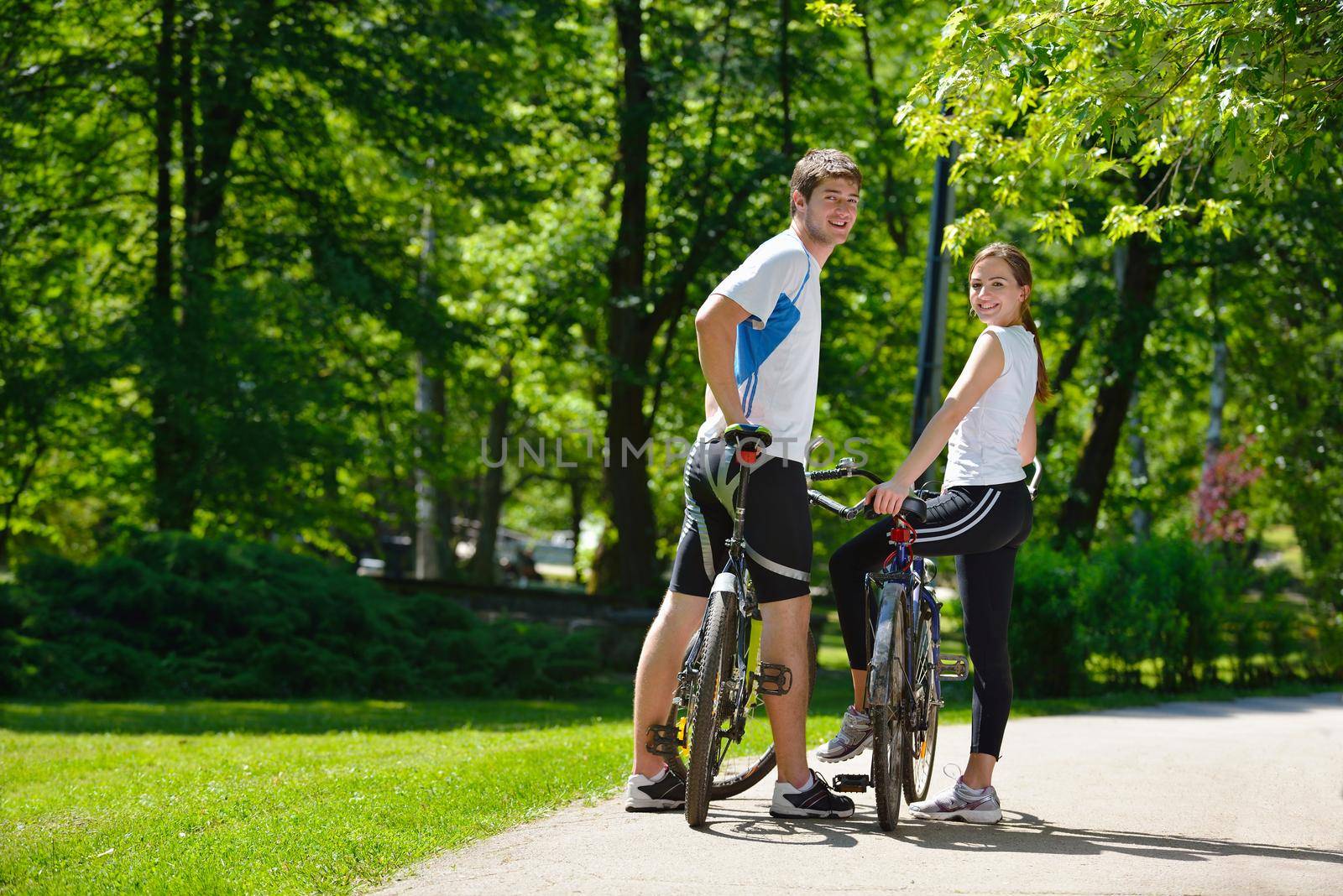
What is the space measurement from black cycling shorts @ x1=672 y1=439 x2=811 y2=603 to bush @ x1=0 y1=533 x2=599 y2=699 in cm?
806

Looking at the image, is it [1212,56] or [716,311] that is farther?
[1212,56]

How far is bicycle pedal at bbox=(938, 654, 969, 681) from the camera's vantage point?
526 centimetres

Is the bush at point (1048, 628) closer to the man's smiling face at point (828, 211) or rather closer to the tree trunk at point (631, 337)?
the man's smiling face at point (828, 211)

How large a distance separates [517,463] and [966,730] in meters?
23.3

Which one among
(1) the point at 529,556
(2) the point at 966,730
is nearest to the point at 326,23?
(2) the point at 966,730

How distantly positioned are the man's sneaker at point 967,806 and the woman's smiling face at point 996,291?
5.53 feet

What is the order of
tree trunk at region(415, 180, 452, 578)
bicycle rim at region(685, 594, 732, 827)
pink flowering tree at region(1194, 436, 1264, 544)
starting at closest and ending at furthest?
bicycle rim at region(685, 594, 732, 827)
tree trunk at region(415, 180, 452, 578)
pink flowering tree at region(1194, 436, 1264, 544)

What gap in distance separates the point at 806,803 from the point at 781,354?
1571 millimetres

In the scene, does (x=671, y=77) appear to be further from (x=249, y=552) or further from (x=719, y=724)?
(x=719, y=724)

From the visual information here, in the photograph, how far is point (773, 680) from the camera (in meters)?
4.79

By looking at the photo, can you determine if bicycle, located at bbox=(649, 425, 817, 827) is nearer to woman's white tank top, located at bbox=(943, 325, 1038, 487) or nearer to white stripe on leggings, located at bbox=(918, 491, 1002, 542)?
white stripe on leggings, located at bbox=(918, 491, 1002, 542)

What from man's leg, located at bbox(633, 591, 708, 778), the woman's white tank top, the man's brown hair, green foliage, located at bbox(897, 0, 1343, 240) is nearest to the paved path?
man's leg, located at bbox(633, 591, 708, 778)

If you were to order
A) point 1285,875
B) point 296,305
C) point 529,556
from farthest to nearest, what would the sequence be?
point 529,556
point 296,305
point 1285,875

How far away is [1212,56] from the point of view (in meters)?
5.03
